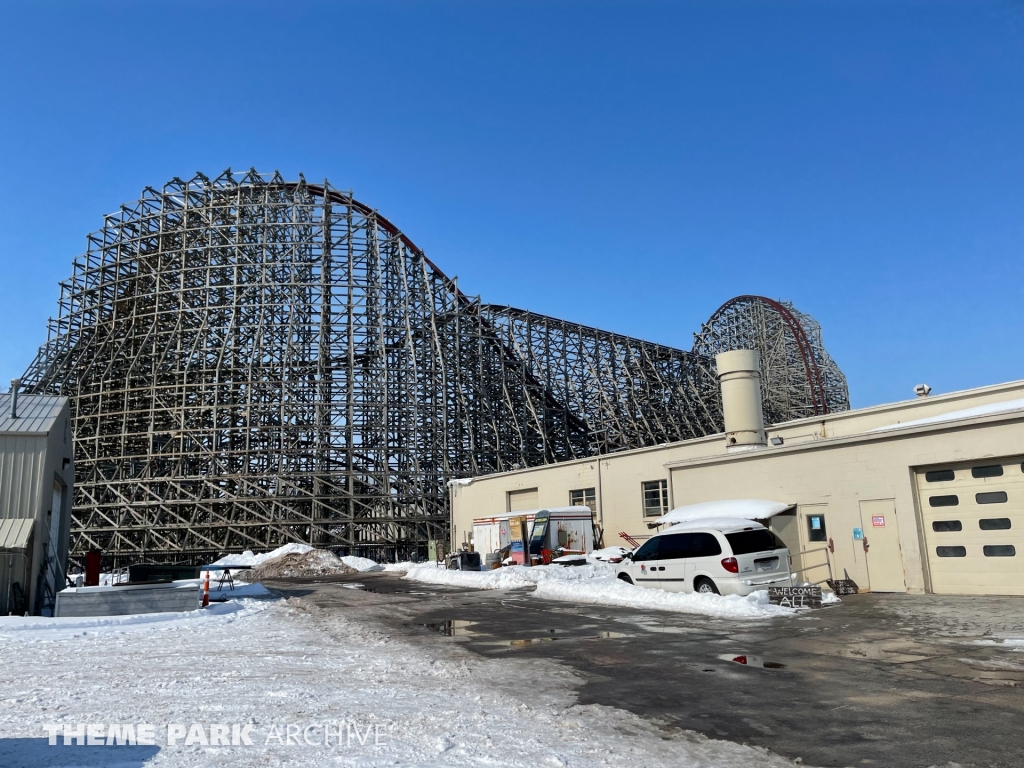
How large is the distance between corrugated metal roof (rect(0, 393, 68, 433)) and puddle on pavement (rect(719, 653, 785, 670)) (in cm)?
1430

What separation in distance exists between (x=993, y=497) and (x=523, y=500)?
65.3 ft

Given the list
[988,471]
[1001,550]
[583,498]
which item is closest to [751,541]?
[1001,550]

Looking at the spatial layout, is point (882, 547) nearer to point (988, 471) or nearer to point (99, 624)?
point (988, 471)

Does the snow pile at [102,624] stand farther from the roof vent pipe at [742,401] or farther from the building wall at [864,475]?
the roof vent pipe at [742,401]

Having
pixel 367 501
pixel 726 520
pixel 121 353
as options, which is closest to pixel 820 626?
pixel 726 520

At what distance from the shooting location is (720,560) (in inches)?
551

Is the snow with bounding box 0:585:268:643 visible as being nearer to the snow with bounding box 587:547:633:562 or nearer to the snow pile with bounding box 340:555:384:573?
A: the snow with bounding box 587:547:633:562

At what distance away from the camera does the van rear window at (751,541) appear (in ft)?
46.1

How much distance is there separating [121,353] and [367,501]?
46.6ft

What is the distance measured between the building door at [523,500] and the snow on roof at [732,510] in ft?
40.5

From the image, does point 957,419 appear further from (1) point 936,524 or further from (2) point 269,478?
(2) point 269,478

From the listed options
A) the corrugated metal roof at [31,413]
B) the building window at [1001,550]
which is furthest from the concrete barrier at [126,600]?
the building window at [1001,550]

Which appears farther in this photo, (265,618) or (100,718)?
(265,618)

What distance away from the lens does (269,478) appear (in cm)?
3391
